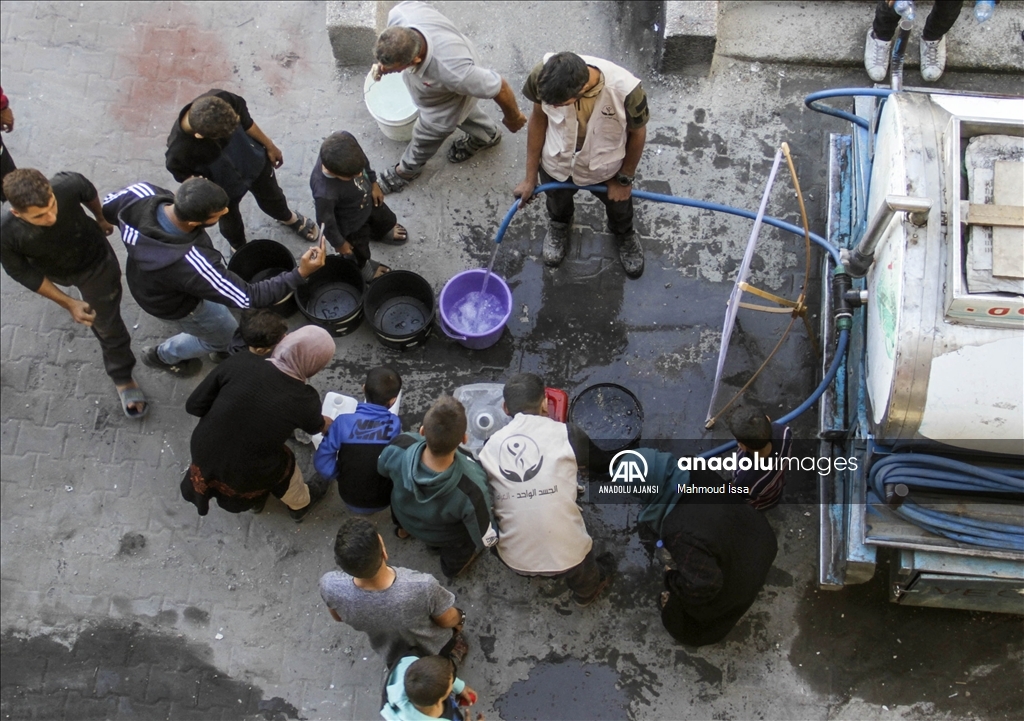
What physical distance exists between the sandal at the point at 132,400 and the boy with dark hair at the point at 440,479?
2.03m

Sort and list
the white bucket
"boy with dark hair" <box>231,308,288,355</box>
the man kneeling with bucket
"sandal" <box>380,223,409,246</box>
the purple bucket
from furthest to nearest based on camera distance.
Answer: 1. the white bucket
2. "sandal" <box>380,223,409,246</box>
3. the purple bucket
4. "boy with dark hair" <box>231,308,288,355</box>
5. the man kneeling with bucket

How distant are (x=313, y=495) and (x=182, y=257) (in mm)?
1549

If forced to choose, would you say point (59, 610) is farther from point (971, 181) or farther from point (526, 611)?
point (971, 181)

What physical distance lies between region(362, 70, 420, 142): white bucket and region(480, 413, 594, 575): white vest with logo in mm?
2613

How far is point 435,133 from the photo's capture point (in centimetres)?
514

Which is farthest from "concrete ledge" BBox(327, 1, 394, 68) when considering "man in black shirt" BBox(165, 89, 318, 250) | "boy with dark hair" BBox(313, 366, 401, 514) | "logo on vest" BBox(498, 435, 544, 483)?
"logo on vest" BBox(498, 435, 544, 483)

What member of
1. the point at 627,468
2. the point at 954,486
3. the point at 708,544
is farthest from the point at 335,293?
the point at 954,486

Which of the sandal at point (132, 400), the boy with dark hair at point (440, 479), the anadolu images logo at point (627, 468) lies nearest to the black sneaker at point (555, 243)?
the anadolu images logo at point (627, 468)

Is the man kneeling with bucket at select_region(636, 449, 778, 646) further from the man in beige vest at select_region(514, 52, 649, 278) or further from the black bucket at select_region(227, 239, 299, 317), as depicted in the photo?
the black bucket at select_region(227, 239, 299, 317)

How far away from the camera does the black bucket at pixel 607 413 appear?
15.7 feet

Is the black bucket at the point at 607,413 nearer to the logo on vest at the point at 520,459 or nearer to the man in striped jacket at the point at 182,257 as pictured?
the logo on vest at the point at 520,459

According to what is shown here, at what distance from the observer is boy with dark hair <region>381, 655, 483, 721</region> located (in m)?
3.23

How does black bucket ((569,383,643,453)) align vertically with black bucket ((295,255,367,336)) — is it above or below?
below

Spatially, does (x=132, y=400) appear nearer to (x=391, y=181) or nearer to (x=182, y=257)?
(x=182, y=257)
